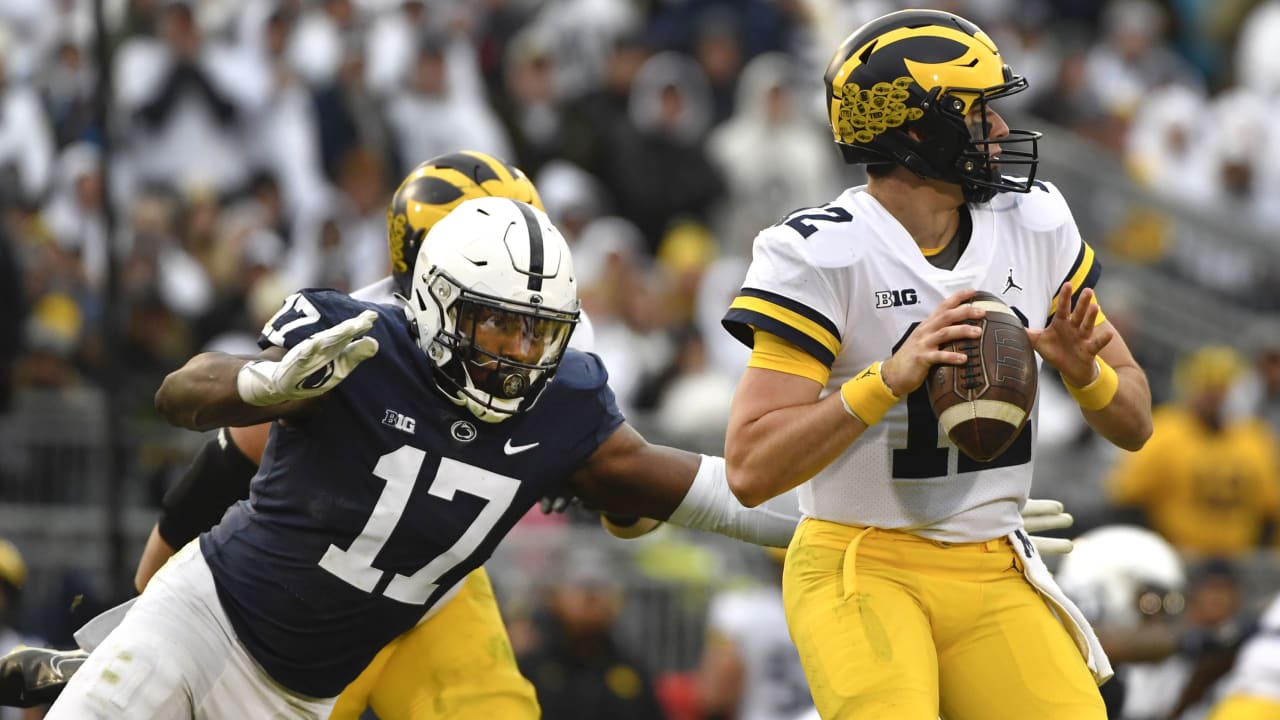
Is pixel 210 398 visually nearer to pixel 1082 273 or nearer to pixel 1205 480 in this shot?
Result: pixel 1082 273

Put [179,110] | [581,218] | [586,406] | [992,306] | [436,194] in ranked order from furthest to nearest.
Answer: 1. [581,218]
2. [179,110]
3. [436,194]
4. [586,406]
5. [992,306]

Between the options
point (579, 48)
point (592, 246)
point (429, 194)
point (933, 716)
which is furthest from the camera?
point (579, 48)

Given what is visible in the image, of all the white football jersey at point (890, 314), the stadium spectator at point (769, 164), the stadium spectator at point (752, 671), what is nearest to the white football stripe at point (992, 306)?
the white football jersey at point (890, 314)

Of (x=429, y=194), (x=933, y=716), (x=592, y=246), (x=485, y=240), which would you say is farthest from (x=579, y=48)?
(x=933, y=716)

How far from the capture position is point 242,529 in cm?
475

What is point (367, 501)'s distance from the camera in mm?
4609

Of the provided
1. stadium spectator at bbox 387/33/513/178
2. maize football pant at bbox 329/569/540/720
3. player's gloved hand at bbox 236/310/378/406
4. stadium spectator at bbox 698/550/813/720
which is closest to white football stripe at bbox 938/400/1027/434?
player's gloved hand at bbox 236/310/378/406

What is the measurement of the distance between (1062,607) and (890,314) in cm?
73

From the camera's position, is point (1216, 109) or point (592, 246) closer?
point (592, 246)

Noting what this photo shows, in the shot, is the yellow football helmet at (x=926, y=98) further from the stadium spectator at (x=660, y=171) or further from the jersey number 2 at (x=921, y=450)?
the stadium spectator at (x=660, y=171)

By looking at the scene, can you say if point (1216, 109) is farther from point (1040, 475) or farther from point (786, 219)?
point (786, 219)

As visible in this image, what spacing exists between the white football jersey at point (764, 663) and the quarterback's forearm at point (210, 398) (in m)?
4.60

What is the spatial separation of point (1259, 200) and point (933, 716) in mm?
10450

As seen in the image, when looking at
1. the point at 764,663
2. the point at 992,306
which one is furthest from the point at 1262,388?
the point at 992,306
